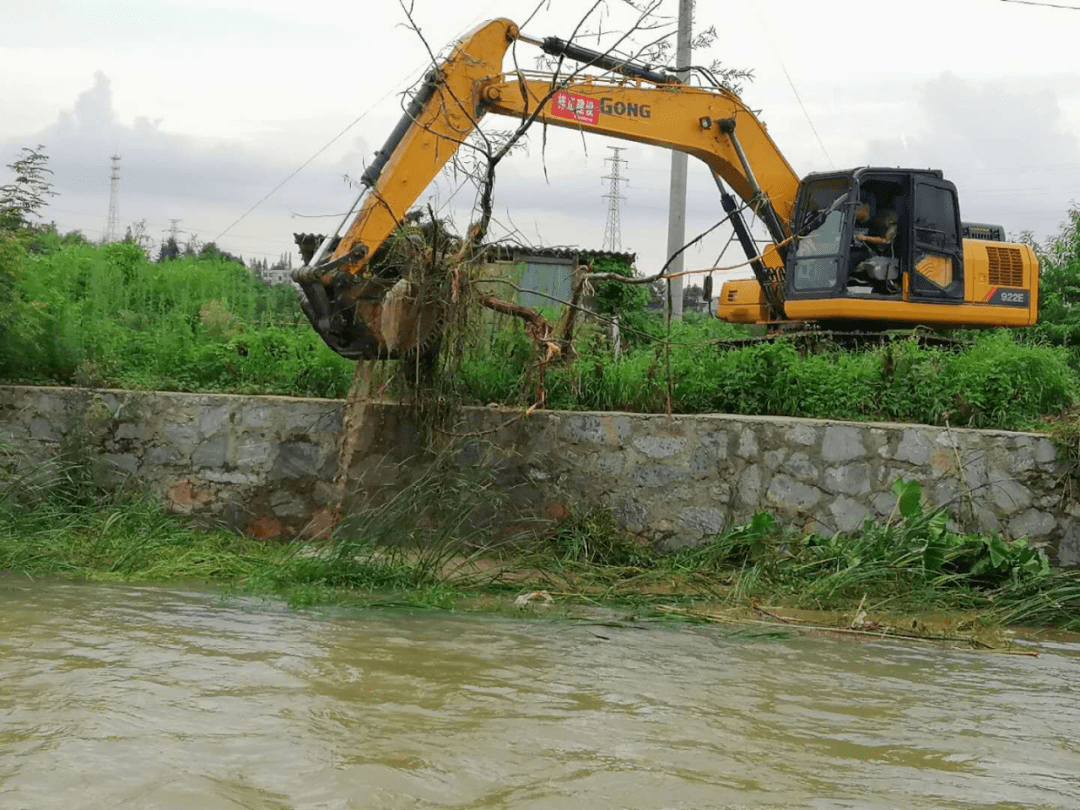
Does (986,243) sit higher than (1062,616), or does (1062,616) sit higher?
(986,243)

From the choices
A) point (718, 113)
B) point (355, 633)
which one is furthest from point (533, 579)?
point (718, 113)

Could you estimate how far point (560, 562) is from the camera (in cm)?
802

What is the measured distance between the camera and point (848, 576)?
729 centimetres

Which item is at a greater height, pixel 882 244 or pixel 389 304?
pixel 882 244

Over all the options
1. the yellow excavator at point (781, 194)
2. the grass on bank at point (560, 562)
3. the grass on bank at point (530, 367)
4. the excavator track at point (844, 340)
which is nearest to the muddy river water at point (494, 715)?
the grass on bank at point (560, 562)

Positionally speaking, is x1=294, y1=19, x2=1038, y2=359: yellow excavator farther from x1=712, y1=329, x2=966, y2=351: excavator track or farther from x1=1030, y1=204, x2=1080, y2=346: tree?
x1=1030, y1=204, x2=1080, y2=346: tree

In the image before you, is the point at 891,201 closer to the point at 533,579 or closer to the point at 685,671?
the point at 533,579

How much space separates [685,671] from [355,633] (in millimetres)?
1730

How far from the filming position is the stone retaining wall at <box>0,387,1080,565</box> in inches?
315

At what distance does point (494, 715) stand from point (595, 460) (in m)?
4.34

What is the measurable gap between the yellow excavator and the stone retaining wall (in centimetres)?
165

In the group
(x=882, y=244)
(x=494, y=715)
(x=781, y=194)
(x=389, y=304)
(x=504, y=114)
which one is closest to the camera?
(x=494, y=715)

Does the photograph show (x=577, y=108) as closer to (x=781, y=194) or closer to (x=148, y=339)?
(x=781, y=194)

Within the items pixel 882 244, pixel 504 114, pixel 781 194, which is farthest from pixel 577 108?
pixel 882 244
